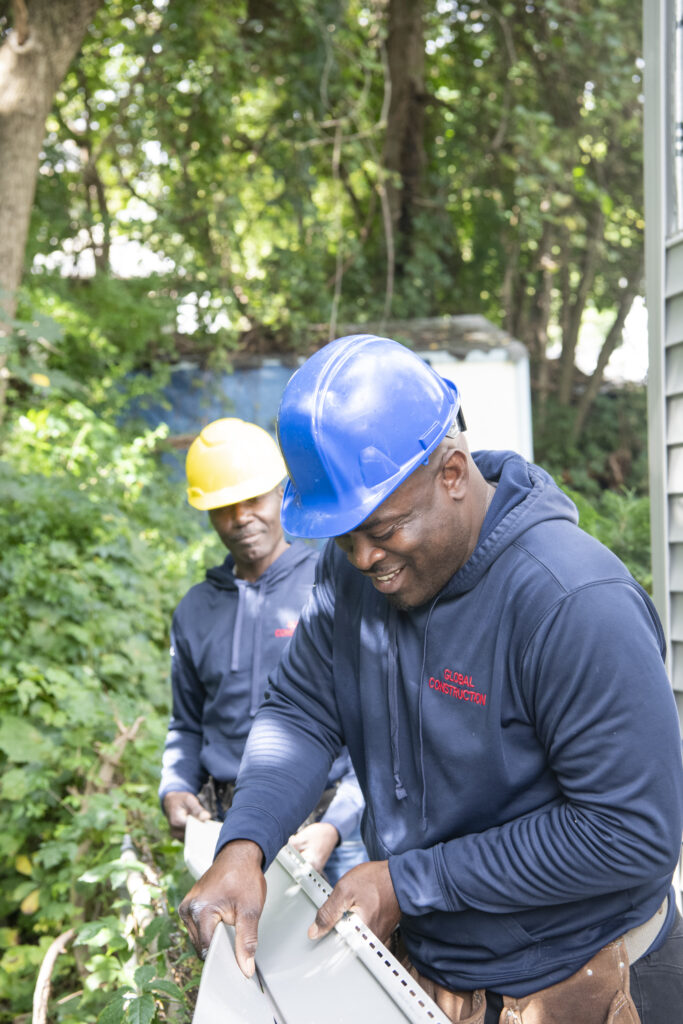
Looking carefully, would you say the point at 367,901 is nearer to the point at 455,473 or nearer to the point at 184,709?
the point at 455,473

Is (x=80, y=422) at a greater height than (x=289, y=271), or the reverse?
(x=289, y=271)

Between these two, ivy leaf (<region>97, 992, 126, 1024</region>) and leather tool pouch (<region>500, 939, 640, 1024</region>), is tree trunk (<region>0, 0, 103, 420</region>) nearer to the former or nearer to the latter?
ivy leaf (<region>97, 992, 126, 1024</region>)

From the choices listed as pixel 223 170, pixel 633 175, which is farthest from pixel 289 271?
pixel 633 175

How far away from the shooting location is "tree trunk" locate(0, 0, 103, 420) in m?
6.39

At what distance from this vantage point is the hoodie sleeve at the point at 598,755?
1508 mm

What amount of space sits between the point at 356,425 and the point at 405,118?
33.0 feet

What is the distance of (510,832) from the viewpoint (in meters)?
1.68

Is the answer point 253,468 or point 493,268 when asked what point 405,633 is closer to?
point 253,468

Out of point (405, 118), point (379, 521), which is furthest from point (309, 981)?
point (405, 118)

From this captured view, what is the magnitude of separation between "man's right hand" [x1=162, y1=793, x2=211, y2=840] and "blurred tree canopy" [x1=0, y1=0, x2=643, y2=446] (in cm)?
497

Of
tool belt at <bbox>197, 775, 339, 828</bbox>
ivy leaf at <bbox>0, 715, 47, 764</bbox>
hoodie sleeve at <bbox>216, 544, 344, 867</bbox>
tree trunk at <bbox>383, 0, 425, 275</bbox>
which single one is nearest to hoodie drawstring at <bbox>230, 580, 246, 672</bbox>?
tool belt at <bbox>197, 775, 339, 828</bbox>

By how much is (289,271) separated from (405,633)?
25.9ft

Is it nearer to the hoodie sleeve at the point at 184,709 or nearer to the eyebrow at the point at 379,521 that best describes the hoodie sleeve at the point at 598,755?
the eyebrow at the point at 379,521

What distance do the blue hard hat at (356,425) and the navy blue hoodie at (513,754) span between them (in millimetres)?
224
